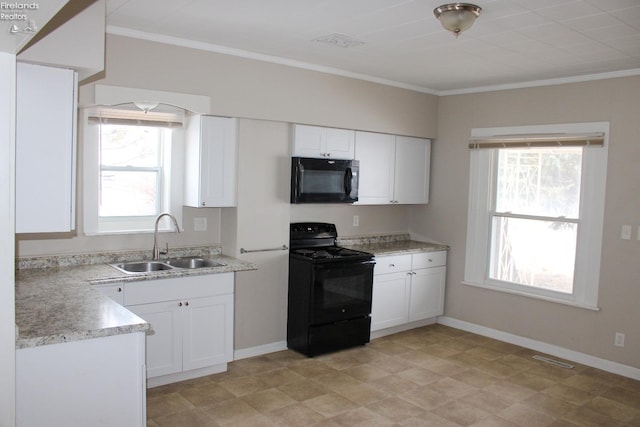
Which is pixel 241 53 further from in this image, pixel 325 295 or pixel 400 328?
pixel 400 328

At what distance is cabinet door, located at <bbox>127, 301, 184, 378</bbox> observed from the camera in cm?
350

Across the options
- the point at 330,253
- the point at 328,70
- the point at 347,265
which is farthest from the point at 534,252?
the point at 328,70

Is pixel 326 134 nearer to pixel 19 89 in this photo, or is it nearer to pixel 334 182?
pixel 334 182

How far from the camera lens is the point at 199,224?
4270mm

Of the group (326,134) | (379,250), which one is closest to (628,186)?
(379,250)

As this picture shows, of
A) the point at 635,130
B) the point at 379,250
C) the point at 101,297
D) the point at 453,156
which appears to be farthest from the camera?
the point at 453,156

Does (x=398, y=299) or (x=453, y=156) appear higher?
(x=453, y=156)

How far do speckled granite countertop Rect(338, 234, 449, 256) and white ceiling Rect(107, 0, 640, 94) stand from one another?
5.40 feet

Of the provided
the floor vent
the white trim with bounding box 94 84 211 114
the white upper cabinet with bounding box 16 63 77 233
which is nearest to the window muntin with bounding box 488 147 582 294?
the floor vent

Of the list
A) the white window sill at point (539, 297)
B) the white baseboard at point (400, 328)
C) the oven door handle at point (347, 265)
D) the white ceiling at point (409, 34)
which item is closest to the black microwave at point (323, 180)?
the oven door handle at point (347, 265)

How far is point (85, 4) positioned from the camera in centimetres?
235

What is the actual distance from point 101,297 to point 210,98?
1802 mm

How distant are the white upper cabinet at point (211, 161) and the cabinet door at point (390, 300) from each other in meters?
1.63

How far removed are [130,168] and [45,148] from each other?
1697 mm
